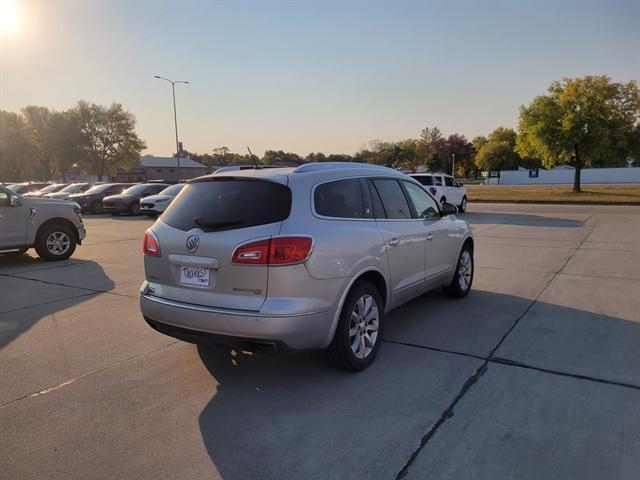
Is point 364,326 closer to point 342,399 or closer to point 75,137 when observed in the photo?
point 342,399

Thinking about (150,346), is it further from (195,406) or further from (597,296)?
(597,296)

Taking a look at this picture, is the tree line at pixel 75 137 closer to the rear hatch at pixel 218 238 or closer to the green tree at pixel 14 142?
the green tree at pixel 14 142

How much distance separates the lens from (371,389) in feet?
12.4

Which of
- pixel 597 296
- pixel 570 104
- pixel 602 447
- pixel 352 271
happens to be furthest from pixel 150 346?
pixel 570 104

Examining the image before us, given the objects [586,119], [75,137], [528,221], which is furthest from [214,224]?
[75,137]

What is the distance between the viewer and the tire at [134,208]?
75.7 ft

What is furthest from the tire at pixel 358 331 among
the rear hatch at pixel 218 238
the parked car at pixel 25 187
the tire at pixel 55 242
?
the parked car at pixel 25 187

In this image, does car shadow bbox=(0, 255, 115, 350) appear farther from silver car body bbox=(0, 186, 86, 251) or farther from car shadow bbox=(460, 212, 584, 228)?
car shadow bbox=(460, 212, 584, 228)

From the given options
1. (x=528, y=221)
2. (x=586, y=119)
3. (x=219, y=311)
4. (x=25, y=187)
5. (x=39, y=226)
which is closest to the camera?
(x=219, y=311)

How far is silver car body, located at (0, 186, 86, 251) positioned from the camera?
30.0ft

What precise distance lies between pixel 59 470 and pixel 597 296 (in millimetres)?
6634

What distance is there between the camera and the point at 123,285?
24.8 feet

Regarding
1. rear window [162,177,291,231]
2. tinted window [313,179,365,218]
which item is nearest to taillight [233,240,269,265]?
rear window [162,177,291,231]

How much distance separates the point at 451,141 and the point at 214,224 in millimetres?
99343
